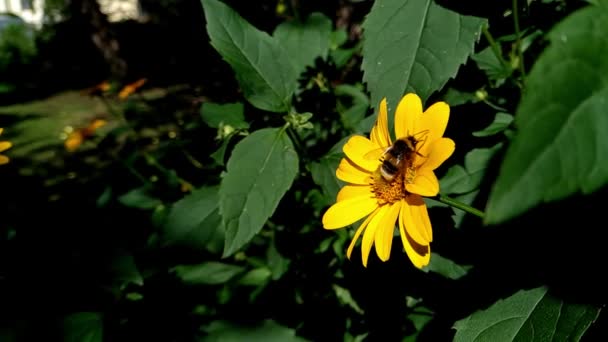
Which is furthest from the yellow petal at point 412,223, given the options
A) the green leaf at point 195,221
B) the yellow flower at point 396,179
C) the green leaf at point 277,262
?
the green leaf at point 277,262

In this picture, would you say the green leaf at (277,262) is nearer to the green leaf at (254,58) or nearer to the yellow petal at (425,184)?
the green leaf at (254,58)

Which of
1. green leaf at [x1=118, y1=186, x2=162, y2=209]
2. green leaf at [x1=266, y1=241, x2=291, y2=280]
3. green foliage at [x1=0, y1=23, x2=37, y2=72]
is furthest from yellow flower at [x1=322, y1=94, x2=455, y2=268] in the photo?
green foliage at [x1=0, y1=23, x2=37, y2=72]

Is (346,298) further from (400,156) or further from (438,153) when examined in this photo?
(438,153)

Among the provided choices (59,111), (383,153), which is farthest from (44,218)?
(59,111)

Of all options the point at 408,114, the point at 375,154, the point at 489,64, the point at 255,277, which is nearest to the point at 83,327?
the point at 255,277

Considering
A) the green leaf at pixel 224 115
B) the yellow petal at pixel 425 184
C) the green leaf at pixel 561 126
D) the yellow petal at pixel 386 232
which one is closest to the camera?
the green leaf at pixel 561 126

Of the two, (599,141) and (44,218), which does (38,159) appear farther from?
(599,141)
